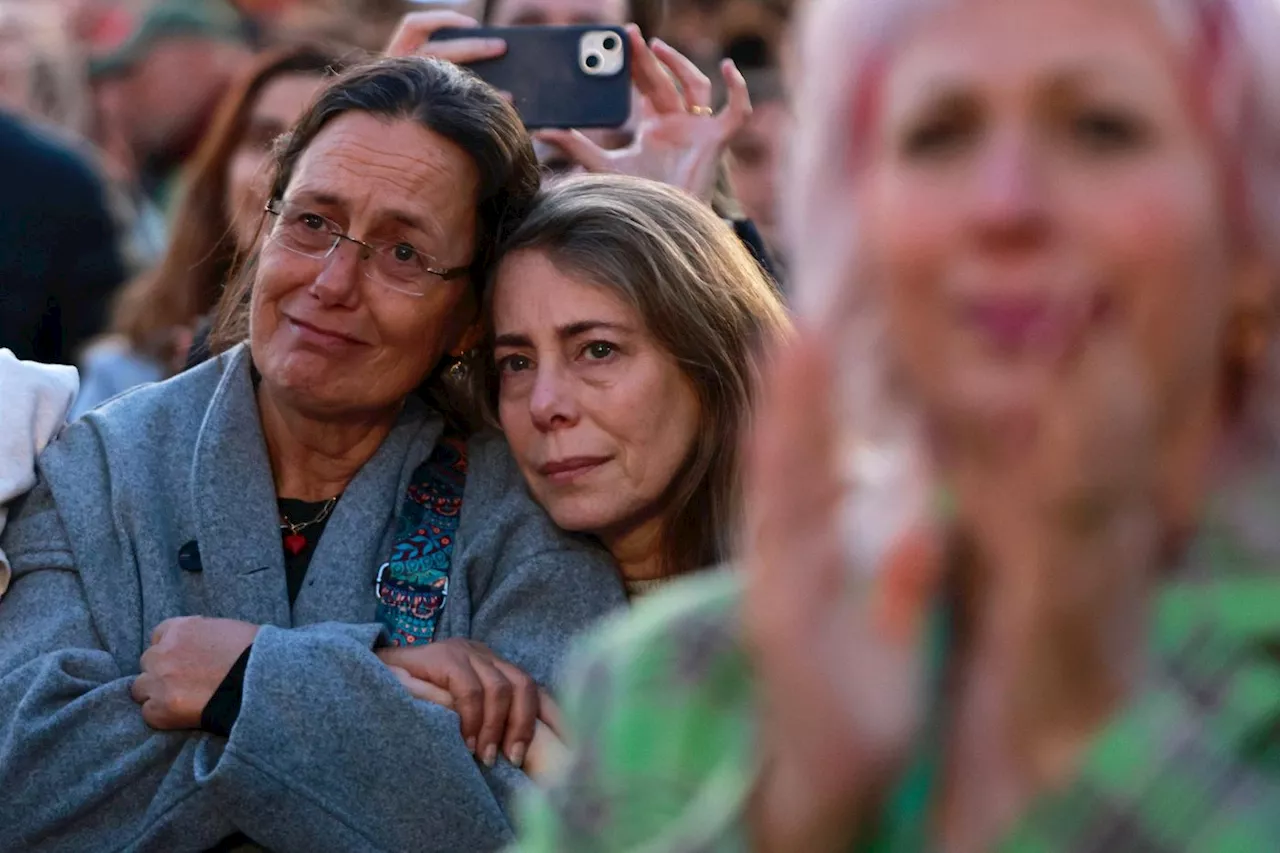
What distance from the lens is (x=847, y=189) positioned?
1141 millimetres

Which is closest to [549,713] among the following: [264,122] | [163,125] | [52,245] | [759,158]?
[264,122]

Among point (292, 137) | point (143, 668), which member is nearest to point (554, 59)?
point (292, 137)

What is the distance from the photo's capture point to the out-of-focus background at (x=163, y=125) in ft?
12.6

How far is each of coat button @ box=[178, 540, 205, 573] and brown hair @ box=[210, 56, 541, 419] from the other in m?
0.43

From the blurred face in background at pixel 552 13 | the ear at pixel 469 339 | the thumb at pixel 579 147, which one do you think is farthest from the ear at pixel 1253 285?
the blurred face in background at pixel 552 13

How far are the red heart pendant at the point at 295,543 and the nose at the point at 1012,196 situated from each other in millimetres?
1775

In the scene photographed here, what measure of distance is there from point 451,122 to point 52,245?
167cm

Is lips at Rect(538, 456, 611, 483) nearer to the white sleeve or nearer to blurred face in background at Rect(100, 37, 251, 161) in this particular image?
the white sleeve

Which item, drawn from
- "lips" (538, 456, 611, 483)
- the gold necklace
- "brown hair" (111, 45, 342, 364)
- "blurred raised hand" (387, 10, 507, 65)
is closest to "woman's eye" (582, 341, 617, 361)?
"lips" (538, 456, 611, 483)

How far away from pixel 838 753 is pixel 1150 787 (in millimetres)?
157

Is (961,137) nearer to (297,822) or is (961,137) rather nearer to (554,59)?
(297,822)

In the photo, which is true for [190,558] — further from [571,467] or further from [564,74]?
[564,74]

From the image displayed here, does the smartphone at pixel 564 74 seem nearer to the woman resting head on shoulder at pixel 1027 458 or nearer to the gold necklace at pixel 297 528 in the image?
the gold necklace at pixel 297 528

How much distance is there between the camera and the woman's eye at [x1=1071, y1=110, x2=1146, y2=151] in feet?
3.43
